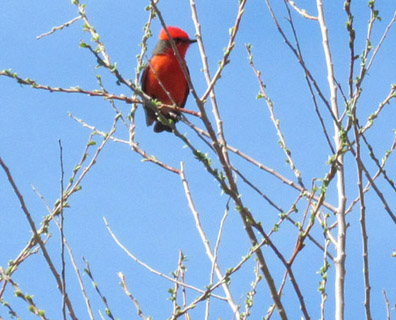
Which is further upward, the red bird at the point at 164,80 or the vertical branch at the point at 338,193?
the red bird at the point at 164,80

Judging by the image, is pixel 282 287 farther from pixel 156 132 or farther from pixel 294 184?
pixel 156 132

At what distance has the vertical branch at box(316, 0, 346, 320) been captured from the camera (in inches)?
108

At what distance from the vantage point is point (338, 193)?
313 centimetres

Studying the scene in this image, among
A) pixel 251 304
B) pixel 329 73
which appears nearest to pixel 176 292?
pixel 251 304

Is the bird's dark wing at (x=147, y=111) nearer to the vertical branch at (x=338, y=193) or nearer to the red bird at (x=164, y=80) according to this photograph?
the red bird at (x=164, y=80)

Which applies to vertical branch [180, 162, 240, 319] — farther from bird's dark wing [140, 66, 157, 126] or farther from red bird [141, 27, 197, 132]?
bird's dark wing [140, 66, 157, 126]

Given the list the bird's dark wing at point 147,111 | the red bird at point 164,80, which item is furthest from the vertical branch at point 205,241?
the bird's dark wing at point 147,111

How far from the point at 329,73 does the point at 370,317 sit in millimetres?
1211

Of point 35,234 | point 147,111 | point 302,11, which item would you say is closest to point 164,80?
point 147,111

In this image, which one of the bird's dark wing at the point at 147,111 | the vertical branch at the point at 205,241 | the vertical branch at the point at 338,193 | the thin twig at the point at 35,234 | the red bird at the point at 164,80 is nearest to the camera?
the thin twig at the point at 35,234

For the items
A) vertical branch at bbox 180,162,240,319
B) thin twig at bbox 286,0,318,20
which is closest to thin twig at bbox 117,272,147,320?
vertical branch at bbox 180,162,240,319

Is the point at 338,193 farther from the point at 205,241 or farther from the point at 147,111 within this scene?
the point at 147,111

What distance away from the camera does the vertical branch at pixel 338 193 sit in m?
2.73

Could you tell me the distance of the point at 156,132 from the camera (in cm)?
658
